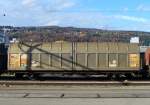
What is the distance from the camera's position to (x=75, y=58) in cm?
Result: 3931

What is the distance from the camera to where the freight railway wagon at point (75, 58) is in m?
39.2

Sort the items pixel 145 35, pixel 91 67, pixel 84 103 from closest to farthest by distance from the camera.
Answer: pixel 84 103 → pixel 91 67 → pixel 145 35

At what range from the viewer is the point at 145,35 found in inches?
4569

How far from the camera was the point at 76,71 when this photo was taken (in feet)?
129

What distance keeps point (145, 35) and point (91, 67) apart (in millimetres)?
78831

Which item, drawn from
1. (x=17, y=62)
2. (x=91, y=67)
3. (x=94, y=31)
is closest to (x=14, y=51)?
(x=17, y=62)

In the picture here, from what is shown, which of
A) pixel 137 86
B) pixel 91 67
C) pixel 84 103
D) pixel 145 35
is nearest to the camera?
pixel 84 103

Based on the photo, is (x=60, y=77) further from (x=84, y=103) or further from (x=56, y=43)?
(x=84, y=103)

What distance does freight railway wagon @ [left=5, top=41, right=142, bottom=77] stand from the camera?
3916cm

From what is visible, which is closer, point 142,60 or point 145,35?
point 142,60

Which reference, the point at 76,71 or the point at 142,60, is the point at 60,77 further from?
the point at 142,60

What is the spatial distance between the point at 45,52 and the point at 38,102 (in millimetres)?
21144

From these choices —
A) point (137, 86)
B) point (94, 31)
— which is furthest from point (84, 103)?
point (94, 31)

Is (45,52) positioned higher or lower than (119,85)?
higher
